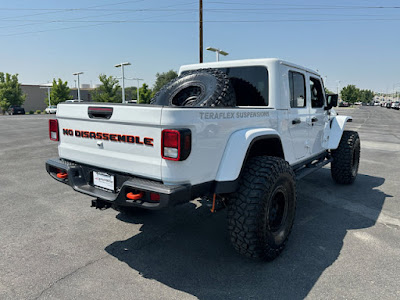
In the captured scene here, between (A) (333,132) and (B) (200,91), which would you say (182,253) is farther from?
(A) (333,132)

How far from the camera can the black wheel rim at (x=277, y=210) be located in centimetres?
323

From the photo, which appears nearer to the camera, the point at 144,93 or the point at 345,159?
the point at 345,159

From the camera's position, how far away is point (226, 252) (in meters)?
3.29

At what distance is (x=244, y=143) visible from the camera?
2.85m

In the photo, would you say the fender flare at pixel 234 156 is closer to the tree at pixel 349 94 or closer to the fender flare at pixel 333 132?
the fender flare at pixel 333 132

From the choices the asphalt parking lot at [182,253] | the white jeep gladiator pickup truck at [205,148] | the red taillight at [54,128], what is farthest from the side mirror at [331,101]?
the red taillight at [54,128]

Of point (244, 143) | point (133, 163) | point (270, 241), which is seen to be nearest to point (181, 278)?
point (270, 241)

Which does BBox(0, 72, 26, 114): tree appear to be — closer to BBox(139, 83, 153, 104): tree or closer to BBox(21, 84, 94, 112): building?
BBox(21, 84, 94, 112): building

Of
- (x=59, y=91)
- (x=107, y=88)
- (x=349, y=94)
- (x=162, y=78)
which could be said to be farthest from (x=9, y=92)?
(x=349, y=94)

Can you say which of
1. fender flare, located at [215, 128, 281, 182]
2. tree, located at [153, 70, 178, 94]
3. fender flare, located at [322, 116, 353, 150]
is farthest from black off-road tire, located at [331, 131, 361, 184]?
tree, located at [153, 70, 178, 94]

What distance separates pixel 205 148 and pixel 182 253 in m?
1.29

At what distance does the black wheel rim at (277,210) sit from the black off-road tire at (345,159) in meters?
2.83

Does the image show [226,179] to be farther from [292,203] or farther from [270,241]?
[292,203]

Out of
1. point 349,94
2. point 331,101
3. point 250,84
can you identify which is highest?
point 349,94
